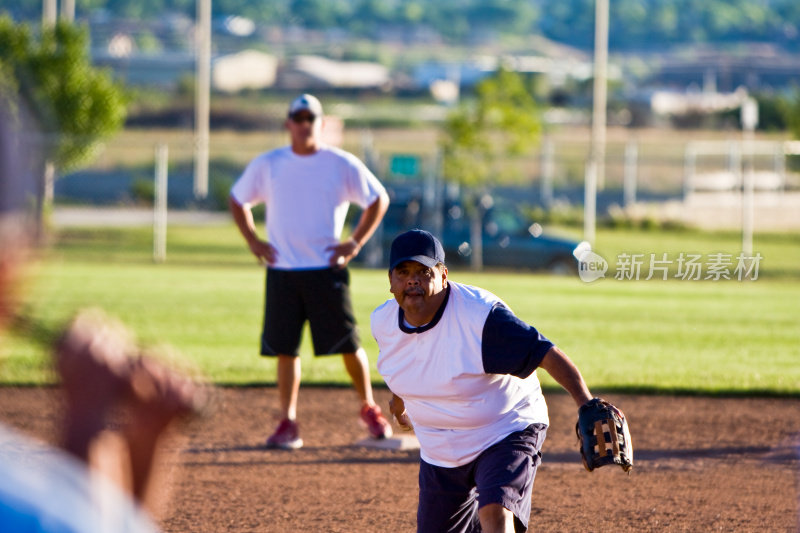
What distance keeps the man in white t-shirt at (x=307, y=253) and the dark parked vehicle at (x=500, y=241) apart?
13.9 m

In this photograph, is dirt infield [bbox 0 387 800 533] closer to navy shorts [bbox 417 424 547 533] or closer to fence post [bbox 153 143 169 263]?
navy shorts [bbox 417 424 547 533]

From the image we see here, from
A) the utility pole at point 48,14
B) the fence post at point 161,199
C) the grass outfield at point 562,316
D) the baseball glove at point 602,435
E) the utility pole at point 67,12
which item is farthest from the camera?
the utility pole at point 67,12

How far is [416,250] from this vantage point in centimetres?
475

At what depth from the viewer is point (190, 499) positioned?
6859 millimetres

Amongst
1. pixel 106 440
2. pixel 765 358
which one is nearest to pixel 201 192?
pixel 765 358

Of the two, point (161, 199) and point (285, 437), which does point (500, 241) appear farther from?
point (285, 437)

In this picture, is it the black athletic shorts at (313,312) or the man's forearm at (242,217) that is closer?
the black athletic shorts at (313,312)

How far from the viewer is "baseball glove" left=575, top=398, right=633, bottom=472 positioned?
14.2 ft

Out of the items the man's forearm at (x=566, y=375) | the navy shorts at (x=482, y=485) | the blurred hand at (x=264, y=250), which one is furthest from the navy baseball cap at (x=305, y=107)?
the man's forearm at (x=566, y=375)

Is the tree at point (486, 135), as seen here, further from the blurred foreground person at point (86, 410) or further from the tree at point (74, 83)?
the blurred foreground person at point (86, 410)

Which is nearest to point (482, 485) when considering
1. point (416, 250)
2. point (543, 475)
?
point (416, 250)

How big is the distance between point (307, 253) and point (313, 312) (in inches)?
14.9

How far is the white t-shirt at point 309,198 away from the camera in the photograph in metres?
7.90

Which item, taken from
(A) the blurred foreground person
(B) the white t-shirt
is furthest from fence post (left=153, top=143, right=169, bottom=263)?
(A) the blurred foreground person
